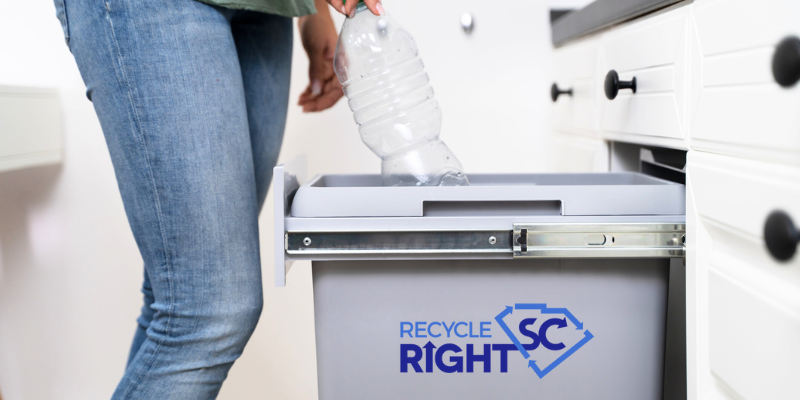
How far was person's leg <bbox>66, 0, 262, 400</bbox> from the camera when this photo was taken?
25.9 inches

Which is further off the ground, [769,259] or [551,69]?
[551,69]

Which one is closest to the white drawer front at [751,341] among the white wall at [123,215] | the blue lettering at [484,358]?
the blue lettering at [484,358]

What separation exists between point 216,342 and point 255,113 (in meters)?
0.35

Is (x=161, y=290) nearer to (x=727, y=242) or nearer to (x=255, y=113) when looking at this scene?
(x=255, y=113)

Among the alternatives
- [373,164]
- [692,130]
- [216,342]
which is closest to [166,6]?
[216,342]

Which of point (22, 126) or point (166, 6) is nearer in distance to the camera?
point (166, 6)

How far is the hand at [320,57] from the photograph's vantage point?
1032mm

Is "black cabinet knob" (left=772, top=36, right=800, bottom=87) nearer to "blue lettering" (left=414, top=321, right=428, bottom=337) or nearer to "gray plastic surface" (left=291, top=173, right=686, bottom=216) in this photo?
"gray plastic surface" (left=291, top=173, right=686, bottom=216)

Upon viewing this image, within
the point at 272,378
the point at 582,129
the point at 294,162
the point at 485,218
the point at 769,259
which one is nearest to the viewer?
the point at 769,259

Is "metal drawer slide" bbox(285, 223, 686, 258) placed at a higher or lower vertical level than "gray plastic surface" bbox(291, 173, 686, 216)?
lower

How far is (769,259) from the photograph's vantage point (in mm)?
508

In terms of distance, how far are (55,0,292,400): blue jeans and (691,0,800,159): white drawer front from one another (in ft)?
1.72

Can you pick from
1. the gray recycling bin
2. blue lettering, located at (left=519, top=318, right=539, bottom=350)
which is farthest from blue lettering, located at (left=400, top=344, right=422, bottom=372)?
blue lettering, located at (left=519, top=318, right=539, bottom=350)

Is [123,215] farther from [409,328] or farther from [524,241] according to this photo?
[524,241]
